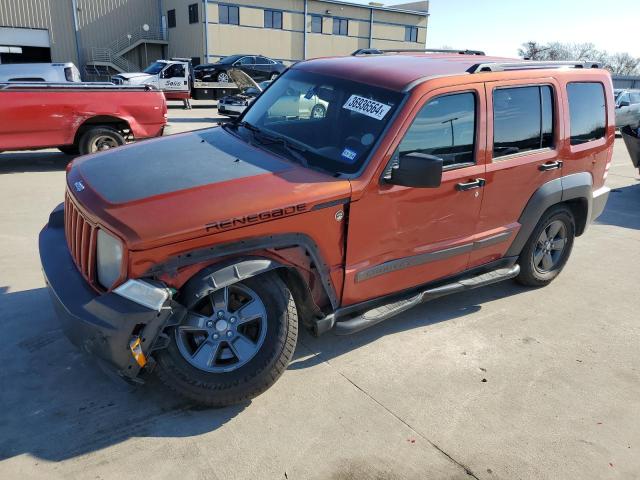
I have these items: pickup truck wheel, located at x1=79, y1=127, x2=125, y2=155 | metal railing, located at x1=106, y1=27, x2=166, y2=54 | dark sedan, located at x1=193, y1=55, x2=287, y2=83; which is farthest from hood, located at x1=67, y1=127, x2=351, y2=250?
metal railing, located at x1=106, y1=27, x2=166, y2=54

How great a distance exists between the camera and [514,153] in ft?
13.4

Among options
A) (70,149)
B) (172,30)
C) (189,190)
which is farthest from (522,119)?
(172,30)

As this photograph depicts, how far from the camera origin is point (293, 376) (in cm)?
350

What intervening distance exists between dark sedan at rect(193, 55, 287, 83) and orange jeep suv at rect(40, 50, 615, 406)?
18.9 metres

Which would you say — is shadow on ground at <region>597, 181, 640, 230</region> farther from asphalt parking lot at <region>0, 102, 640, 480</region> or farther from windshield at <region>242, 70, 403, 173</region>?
windshield at <region>242, 70, 403, 173</region>

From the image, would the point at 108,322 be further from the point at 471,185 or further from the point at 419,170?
the point at 471,185

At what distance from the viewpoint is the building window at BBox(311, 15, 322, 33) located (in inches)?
1564

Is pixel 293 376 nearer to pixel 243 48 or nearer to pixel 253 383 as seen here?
pixel 253 383

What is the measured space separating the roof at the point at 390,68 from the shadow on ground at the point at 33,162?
688cm

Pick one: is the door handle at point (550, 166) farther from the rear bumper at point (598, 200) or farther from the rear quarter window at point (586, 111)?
the rear bumper at point (598, 200)

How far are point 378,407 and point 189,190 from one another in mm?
1750

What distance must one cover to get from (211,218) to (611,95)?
4.21 meters

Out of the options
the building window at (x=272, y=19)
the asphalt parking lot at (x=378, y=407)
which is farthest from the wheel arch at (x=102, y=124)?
the building window at (x=272, y=19)

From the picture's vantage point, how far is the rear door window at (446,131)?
345cm
